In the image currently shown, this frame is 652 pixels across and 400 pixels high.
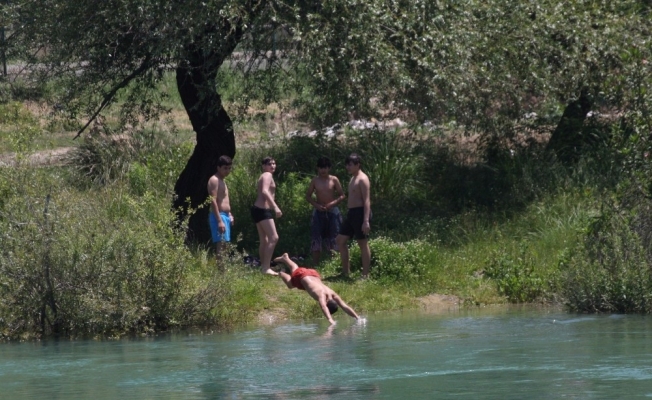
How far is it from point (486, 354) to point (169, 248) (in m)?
4.05

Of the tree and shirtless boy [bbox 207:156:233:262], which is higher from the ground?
the tree

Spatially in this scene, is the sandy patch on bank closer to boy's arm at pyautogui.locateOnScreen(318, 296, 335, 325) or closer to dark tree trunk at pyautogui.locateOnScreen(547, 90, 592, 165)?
boy's arm at pyautogui.locateOnScreen(318, 296, 335, 325)

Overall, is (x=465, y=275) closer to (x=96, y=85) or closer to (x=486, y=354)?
(x=486, y=354)

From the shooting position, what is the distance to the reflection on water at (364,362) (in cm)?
1091

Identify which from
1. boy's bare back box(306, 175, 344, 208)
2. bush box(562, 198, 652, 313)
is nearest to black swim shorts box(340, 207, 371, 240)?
boy's bare back box(306, 175, 344, 208)

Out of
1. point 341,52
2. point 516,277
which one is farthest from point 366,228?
point 341,52

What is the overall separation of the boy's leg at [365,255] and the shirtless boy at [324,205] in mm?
1001

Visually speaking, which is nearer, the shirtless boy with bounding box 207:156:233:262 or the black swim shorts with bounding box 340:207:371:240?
the shirtless boy with bounding box 207:156:233:262

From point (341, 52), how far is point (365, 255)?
2682 mm

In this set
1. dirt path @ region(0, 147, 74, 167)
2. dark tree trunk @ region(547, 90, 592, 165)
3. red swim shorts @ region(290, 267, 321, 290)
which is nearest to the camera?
red swim shorts @ region(290, 267, 321, 290)

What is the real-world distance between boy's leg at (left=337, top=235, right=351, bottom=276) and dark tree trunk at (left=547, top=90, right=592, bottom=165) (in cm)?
537

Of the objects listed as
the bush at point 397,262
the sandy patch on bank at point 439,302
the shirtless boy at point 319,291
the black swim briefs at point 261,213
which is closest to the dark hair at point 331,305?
the shirtless boy at point 319,291

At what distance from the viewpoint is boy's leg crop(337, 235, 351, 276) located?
16.9 meters

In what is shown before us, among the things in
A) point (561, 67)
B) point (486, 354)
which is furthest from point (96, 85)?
point (486, 354)
